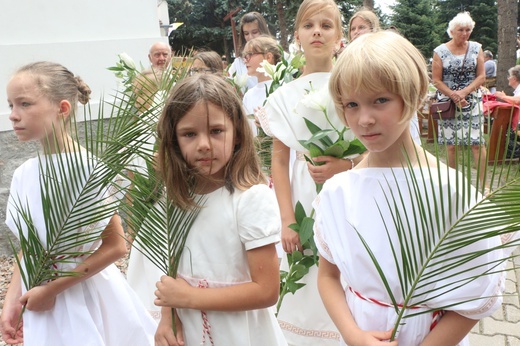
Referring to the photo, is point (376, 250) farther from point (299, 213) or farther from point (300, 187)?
point (300, 187)

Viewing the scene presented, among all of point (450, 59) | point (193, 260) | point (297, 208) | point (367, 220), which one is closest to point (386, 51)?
point (367, 220)

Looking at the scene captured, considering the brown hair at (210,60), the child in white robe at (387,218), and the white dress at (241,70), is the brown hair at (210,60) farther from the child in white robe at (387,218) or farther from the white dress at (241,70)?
the child in white robe at (387,218)

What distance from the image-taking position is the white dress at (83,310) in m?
2.20

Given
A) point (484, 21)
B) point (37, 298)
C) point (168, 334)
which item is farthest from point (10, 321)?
point (484, 21)

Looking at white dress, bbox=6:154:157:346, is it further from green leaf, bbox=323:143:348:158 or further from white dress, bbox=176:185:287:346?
green leaf, bbox=323:143:348:158

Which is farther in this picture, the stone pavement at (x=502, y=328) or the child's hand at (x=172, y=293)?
the stone pavement at (x=502, y=328)

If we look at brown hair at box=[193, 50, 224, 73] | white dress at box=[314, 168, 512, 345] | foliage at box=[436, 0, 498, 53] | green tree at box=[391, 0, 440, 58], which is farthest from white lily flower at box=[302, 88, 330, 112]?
foliage at box=[436, 0, 498, 53]

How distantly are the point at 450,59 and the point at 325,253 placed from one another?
18.8ft

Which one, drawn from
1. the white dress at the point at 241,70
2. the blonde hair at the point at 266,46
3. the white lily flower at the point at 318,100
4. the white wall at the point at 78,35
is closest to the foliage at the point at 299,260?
the white lily flower at the point at 318,100

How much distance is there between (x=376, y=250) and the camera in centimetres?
155

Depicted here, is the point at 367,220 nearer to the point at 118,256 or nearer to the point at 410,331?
the point at 410,331

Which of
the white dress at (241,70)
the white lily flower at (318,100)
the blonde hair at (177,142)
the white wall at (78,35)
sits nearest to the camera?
the blonde hair at (177,142)

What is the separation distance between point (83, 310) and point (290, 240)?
99cm

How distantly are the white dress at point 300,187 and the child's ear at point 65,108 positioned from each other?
98 centimetres
